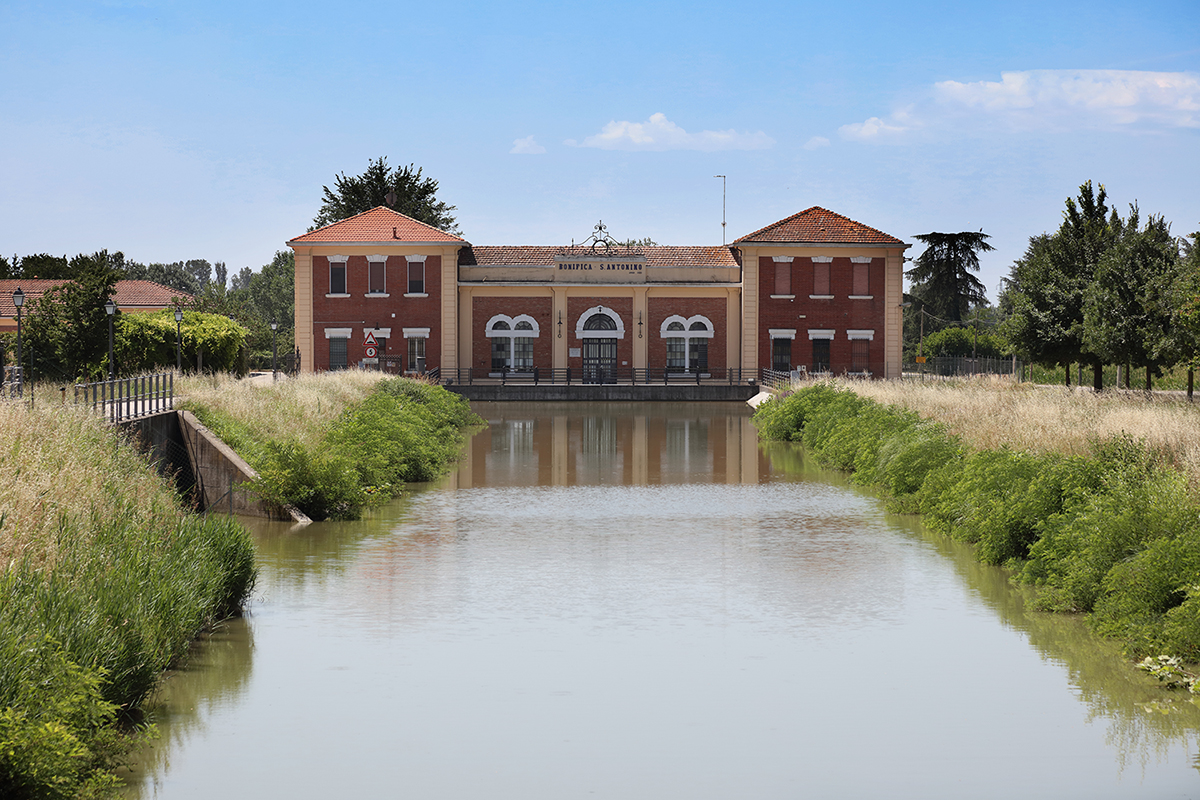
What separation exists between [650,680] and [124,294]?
68.4m

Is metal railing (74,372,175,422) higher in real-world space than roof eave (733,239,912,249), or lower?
lower

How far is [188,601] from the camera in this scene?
9000 mm

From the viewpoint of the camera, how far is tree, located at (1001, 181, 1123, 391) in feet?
115

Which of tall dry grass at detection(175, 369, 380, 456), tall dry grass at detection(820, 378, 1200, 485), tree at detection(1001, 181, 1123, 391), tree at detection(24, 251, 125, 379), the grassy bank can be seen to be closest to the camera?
the grassy bank

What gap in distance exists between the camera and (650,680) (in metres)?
8.78

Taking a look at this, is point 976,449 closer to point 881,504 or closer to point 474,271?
point 881,504

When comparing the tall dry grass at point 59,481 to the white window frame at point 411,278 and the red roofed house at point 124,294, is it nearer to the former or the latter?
the white window frame at point 411,278

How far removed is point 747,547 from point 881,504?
4.60 metres

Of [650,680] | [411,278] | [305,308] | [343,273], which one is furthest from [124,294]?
[650,680]

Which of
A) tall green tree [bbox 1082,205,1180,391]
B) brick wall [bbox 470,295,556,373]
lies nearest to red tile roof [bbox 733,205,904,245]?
brick wall [bbox 470,295,556,373]

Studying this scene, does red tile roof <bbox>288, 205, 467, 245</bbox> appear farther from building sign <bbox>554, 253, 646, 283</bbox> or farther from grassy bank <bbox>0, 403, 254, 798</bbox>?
grassy bank <bbox>0, 403, 254, 798</bbox>

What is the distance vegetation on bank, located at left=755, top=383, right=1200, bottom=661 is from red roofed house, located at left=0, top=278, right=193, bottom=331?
50.7 metres

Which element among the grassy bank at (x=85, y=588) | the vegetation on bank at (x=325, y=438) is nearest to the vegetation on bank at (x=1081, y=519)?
the grassy bank at (x=85, y=588)

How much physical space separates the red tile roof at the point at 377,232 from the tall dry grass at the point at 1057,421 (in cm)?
Result: 2800
